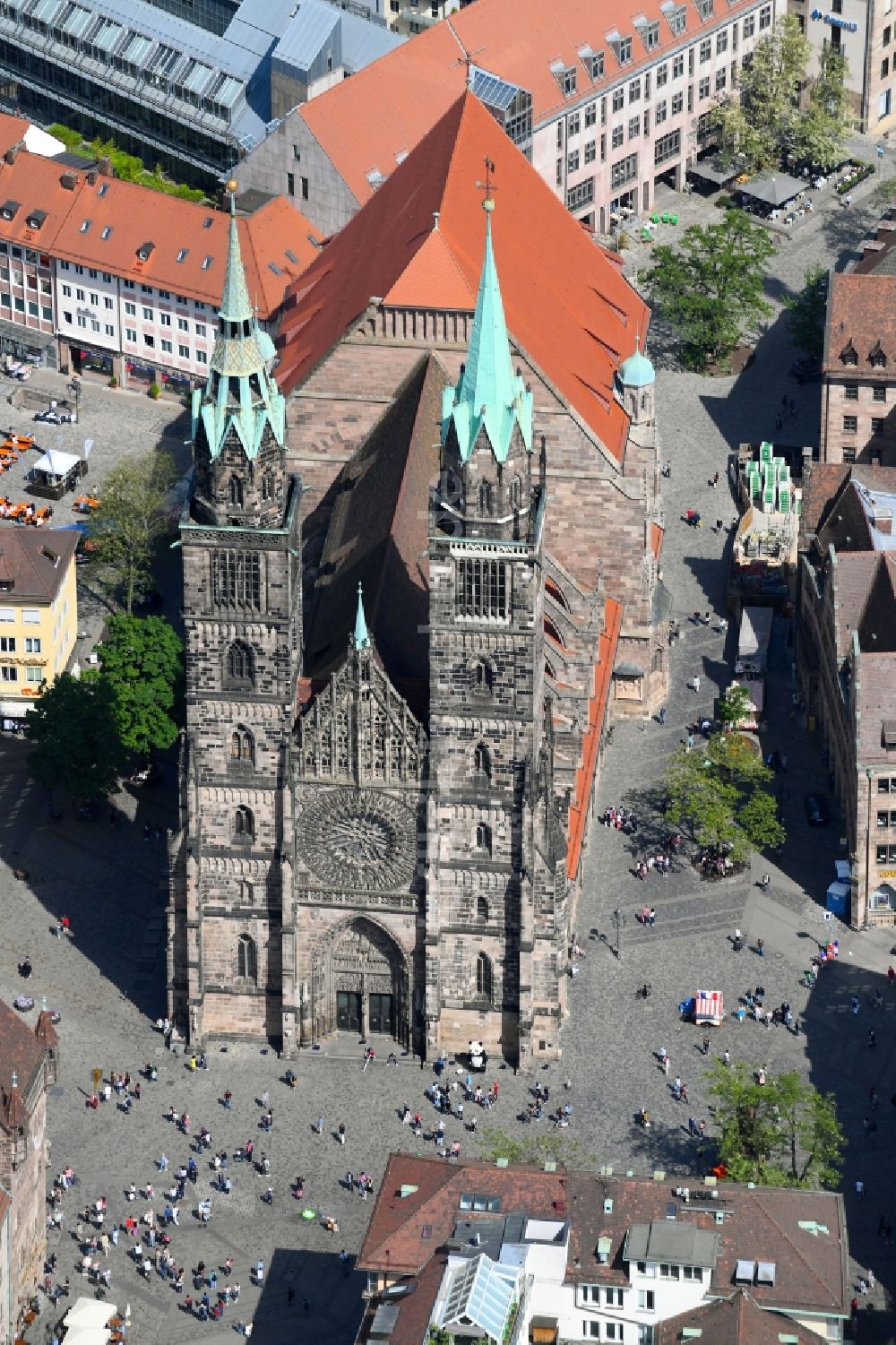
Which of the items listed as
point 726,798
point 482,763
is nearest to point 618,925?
point 726,798

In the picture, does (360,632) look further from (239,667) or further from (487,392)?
(487,392)

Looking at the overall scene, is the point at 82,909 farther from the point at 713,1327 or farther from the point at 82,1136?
the point at 713,1327

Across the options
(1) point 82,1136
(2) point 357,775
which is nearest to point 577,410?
(2) point 357,775

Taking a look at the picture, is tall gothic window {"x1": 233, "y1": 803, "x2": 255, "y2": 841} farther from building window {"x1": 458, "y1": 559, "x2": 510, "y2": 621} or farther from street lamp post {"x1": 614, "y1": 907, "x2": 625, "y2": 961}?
street lamp post {"x1": 614, "y1": 907, "x2": 625, "y2": 961}

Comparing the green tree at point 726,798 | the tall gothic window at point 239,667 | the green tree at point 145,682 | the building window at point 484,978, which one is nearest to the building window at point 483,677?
the tall gothic window at point 239,667

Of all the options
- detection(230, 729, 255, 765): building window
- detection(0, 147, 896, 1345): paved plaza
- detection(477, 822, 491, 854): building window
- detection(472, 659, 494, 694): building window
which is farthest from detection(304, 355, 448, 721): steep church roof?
detection(0, 147, 896, 1345): paved plaza

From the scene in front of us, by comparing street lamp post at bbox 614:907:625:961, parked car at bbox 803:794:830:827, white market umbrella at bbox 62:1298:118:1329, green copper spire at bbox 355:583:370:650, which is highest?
green copper spire at bbox 355:583:370:650
